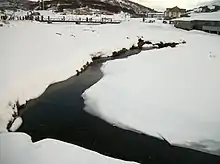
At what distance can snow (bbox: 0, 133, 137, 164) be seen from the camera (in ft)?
12.8

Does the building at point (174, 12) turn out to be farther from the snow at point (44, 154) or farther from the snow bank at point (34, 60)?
the snow at point (44, 154)

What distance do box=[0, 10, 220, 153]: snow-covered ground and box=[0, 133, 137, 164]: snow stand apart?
3.91ft

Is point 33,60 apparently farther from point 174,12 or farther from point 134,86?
point 174,12

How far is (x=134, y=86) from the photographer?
8.16 m

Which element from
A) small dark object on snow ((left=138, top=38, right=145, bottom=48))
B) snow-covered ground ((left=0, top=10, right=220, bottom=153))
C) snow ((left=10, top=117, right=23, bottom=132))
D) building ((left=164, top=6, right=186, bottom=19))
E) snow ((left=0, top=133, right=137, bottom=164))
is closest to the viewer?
snow ((left=0, top=133, right=137, bottom=164))

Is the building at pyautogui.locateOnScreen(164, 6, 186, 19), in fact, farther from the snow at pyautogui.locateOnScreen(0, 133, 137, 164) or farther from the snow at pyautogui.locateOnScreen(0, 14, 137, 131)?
the snow at pyautogui.locateOnScreen(0, 133, 137, 164)

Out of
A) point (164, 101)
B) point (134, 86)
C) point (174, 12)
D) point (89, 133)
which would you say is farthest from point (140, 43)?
point (174, 12)

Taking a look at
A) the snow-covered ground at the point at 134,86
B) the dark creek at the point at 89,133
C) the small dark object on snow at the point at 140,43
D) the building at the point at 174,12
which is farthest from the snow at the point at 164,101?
the building at the point at 174,12

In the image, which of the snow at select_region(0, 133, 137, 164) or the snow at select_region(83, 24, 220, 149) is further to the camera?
the snow at select_region(83, 24, 220, 149)

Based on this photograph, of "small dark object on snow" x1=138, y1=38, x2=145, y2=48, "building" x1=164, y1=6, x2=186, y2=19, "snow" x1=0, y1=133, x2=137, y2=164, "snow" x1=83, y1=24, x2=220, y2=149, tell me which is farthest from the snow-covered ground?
"building" x1=164, y1=6, x2=186, y2=19

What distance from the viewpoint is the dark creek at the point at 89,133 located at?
187 inches

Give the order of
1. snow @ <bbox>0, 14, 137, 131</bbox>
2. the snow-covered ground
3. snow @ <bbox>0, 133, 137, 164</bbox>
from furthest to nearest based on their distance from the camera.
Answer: snow @ <bbox>0, 14, 137, 131</bbox>, the snow-covered ground, snow @ <bbox>0, 133, 137, 164</bbox>

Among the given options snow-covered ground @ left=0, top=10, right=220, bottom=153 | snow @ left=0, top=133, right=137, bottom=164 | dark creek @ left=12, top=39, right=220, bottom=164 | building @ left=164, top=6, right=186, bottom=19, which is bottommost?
dark creek @ left=12, top=39, right=220, bottom=164

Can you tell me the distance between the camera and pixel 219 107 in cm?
650
